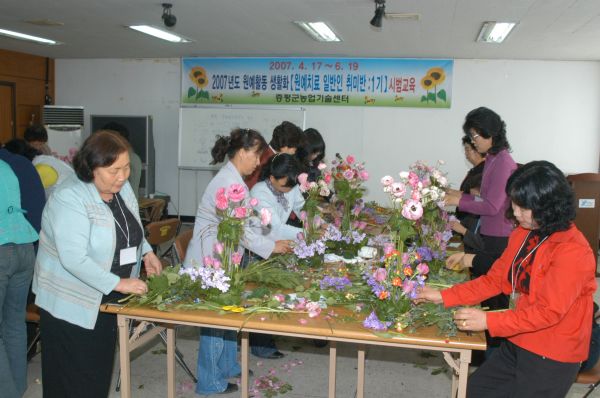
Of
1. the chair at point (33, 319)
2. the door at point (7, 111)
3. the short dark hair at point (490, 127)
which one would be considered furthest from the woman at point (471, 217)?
the door at point (7, 111)

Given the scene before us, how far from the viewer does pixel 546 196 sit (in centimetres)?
182

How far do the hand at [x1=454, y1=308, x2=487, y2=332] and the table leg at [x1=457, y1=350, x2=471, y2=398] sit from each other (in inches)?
3.5

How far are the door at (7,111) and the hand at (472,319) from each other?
8134 mm

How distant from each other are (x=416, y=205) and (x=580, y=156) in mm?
6744

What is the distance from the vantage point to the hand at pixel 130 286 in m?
2.11

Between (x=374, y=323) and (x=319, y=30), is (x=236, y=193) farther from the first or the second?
(x=319, y=30)

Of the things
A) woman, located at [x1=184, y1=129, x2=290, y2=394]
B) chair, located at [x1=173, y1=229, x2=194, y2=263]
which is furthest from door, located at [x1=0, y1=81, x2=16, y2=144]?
woman, located at [x1=184, y1=129, x2=290, y2=394]

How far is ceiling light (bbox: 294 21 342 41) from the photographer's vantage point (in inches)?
229

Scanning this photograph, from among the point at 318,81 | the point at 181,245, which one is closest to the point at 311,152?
the point at 181,245

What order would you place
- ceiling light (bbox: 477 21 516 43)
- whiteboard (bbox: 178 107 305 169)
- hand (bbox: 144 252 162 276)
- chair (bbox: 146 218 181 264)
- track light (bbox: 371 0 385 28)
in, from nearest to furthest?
hand (bbox: 144 252 162 276), chair (bbox: 146 218 181 264), track light (bbox: 371 0 385 28), ceiling light (bbox: 477 21 516 43), whiteboard (bbox: 178 107 305 169)

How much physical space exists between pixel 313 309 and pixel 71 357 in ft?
3.17

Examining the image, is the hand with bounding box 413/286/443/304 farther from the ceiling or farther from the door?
the door

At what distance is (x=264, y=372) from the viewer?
352 centimetres

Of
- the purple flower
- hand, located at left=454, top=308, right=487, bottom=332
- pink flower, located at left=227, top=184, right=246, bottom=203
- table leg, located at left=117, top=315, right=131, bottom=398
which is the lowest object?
table leg, located at left=117, top=315, right=131, bottom=398
